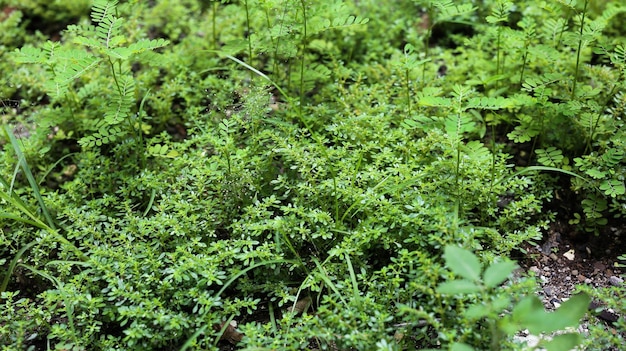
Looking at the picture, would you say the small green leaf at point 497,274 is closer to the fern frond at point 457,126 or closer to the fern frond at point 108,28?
the fern frond at point 457,126

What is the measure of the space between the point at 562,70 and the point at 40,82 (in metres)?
3.21

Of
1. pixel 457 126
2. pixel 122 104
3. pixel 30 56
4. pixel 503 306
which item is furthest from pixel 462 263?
pixel 30 56

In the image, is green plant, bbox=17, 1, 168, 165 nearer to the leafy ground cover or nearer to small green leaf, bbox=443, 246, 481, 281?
the leafy ground cover

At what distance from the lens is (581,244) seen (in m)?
3.04

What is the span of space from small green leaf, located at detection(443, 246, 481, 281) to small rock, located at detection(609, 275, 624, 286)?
1.16 metres

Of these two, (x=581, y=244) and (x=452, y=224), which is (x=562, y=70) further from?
(x=452, y=224)

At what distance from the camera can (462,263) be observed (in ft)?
6.57

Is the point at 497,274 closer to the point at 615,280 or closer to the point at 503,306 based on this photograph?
the point at 503,306

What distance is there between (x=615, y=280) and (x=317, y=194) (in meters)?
1.48

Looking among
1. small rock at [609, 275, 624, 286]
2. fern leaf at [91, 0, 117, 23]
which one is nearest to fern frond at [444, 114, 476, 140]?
small rock at [609, 275, 624, 286]

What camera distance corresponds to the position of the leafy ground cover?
2361 mm

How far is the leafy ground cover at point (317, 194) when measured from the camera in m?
2.36

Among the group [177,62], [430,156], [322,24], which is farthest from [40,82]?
[430,156]

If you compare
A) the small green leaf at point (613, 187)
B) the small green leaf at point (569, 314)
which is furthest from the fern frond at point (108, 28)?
the small green leaf at point (613, 187)
